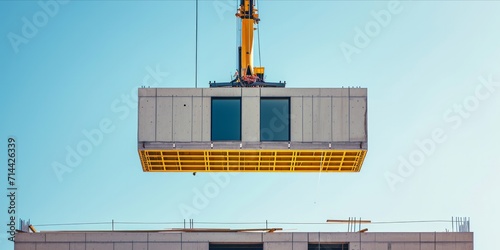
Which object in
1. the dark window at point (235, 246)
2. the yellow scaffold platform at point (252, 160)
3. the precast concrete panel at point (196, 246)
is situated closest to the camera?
the precast concrete panel at point (196, 246)

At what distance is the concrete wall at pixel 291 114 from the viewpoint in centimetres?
6644

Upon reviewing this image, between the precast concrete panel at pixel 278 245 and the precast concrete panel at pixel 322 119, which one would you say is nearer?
the precast concrete panel at pixel 278 245

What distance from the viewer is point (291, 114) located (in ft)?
218

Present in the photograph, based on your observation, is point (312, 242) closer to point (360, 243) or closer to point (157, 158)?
point (360, 243)

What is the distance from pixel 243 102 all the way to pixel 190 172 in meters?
6.50

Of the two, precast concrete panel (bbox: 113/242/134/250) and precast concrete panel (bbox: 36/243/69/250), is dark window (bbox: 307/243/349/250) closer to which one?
precast concrete panel (bbox: 113/242/134/250)

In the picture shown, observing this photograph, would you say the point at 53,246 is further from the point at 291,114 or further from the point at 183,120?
the point at 291,114

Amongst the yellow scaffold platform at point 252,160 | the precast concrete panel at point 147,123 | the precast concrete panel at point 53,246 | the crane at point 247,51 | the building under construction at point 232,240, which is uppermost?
the crane at point 247,51

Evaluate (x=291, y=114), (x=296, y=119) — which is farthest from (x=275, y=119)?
(x=296, y=119)

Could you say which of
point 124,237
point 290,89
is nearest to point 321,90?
point 290,89

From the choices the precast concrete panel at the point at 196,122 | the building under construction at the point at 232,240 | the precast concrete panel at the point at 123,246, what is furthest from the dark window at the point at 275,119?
the precast concrete panel at the point at 123,246

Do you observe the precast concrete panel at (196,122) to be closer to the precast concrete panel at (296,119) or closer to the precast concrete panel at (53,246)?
the precast concrete panel at (296,119)

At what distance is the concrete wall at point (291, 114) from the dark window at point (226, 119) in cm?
34

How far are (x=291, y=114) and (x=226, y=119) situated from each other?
3.47 meters
